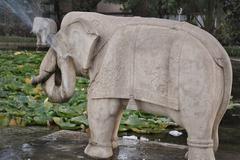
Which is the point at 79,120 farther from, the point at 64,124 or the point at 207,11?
the point at 207,11

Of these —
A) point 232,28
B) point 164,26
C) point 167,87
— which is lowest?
point 232,28

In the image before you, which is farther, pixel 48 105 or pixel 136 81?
pixel 48 105

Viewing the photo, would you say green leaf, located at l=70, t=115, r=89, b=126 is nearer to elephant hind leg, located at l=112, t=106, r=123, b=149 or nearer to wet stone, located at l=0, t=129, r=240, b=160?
wet stone, located at l=0, t=129, r=240, b=160

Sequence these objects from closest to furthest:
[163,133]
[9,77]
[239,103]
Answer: [163,133] < [239,103] < [9,77]

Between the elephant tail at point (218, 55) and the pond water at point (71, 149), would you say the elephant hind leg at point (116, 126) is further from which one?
the elephant tail at point (218, 55)

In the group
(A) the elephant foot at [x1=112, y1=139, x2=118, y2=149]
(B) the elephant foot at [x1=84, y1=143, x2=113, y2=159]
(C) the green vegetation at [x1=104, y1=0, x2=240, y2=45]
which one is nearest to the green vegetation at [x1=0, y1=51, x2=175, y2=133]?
(A) the elephant foot at [x1=112, y1=139, x2=118, y2=149]

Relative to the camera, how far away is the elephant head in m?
4.05

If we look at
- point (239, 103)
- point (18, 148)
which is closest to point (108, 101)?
point (18, 148)

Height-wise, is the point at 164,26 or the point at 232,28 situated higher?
the point at 164,26

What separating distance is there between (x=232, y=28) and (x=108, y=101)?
22.4 metres

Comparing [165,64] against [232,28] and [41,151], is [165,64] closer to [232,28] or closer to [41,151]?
[41,151]

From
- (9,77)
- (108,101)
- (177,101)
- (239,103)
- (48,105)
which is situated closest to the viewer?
(177,101)

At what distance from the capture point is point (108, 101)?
3992mm

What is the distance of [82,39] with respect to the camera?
4.10 meters
